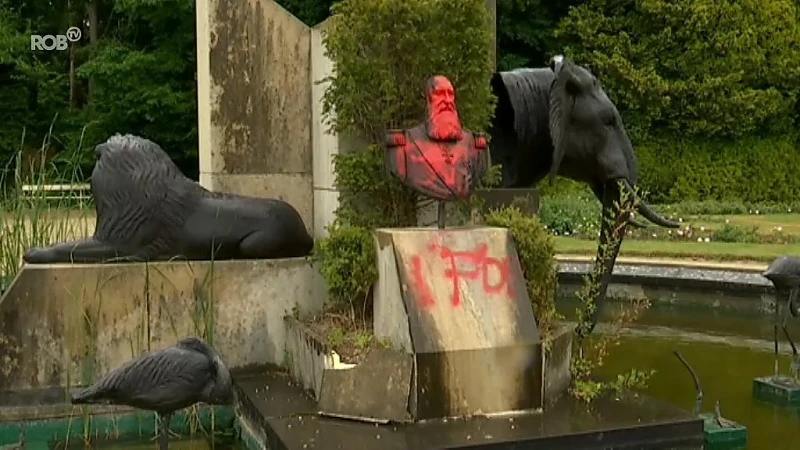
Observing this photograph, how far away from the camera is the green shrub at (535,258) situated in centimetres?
526

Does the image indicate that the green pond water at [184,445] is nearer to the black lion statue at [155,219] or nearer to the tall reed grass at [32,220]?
the black lion statue at [155,219]

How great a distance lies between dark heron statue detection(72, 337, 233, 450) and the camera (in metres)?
3.94

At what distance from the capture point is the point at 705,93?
73.0 ft

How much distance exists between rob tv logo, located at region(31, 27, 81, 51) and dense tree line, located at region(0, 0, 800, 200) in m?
0.28

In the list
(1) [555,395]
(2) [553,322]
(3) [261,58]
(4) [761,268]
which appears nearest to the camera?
(1) [555,395]

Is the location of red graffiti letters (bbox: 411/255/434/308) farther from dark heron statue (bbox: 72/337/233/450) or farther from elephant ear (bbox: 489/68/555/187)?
elephant ear (bbox: 489/68/555/187)

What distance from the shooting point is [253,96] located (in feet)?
20.9

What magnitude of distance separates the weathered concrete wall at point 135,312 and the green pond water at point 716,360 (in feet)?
7.96

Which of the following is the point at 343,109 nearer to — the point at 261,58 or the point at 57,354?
the point at 261,58

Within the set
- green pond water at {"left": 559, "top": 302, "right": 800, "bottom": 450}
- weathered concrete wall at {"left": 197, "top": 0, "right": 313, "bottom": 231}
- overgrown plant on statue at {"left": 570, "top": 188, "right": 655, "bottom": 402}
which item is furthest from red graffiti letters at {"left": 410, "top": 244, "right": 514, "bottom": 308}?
weathered concrete wall at {"left": 197, "top": 0, "right": 313, "bottom": 231}

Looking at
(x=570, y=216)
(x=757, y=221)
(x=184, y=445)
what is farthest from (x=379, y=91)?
(x=757, y=221)

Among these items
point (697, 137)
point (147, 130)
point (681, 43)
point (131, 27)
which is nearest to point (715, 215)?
point (697, 137)

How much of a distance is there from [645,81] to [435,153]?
18.1 metres

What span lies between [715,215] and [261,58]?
1499cm
